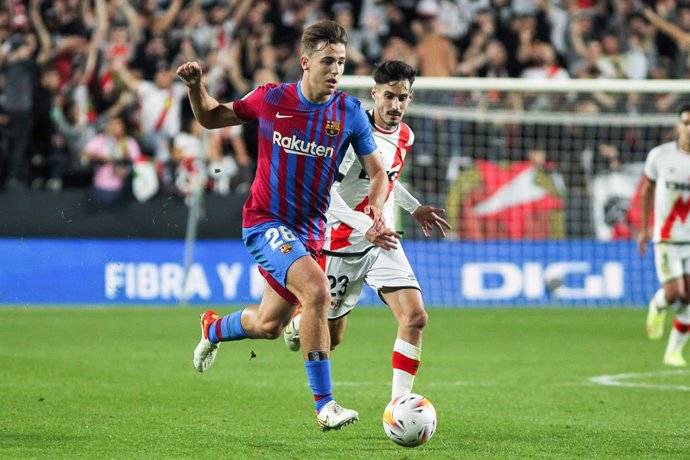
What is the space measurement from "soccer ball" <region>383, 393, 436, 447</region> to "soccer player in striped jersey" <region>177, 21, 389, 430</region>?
1.87 feet

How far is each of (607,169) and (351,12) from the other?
A: 16.5ft

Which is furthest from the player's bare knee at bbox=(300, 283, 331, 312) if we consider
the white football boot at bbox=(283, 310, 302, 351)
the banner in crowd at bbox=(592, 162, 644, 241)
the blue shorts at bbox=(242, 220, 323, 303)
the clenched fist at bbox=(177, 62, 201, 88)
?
the banner in crowd at bbox=(592, 162, 644, 241)

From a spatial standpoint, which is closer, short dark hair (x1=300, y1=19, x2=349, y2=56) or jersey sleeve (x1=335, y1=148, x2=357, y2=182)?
short dark hair (x1=300, y1=19, x2=349, y2=56)

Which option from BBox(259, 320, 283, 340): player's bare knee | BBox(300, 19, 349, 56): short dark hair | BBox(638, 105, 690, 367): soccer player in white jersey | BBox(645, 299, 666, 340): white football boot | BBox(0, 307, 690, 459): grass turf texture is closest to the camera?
BBox(0, 307, 690, 459): grass turf texture

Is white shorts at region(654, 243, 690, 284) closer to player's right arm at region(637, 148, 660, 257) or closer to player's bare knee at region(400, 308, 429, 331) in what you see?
player's right arm at region(637, 148, 660, 257)

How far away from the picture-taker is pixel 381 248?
797cm

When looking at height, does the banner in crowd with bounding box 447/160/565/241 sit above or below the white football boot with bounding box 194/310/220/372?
above

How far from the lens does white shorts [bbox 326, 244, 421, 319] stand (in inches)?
318

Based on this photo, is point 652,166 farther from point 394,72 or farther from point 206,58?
point 206,58

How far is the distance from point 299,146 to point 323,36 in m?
0.64

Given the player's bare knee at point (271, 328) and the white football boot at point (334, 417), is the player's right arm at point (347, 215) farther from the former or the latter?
the white football boot at point (334, 417)

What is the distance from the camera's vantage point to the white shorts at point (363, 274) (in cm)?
808

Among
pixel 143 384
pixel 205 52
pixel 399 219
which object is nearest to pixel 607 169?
pixel 399 219

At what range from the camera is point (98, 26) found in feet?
61.8
